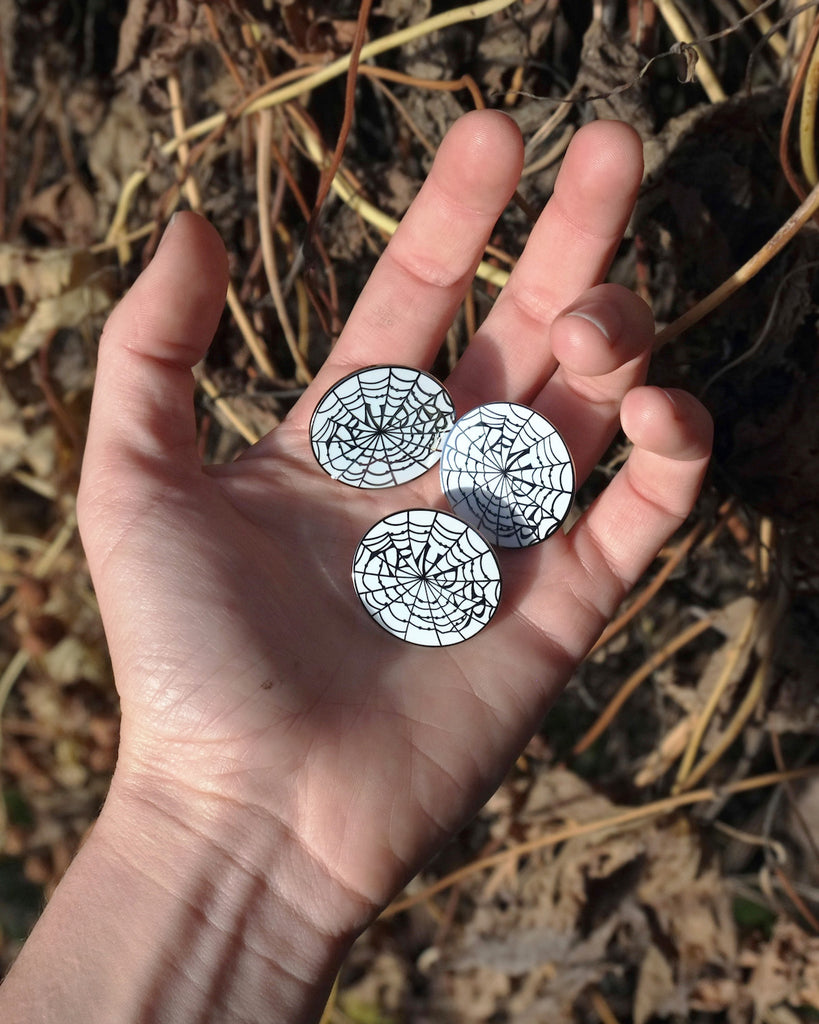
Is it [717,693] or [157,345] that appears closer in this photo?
[157,345]

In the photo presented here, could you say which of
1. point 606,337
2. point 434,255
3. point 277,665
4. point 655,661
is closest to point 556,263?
point 434,255

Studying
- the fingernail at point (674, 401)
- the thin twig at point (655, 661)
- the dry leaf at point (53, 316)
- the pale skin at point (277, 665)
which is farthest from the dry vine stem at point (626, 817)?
→ the dry leaf at point (53, 316)

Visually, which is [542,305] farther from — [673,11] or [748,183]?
[673,11]

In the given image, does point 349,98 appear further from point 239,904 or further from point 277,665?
point 239,904

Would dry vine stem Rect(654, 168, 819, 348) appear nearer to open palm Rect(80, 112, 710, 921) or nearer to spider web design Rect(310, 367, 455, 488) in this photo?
open palm Rect(80, 112, 710, 921)

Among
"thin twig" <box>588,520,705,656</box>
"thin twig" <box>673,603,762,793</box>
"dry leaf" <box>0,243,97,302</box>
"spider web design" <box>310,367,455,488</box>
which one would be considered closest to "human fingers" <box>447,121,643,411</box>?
"spider web design" <box>310,367,455,488</box>

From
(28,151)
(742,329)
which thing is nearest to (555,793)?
(742,329)
